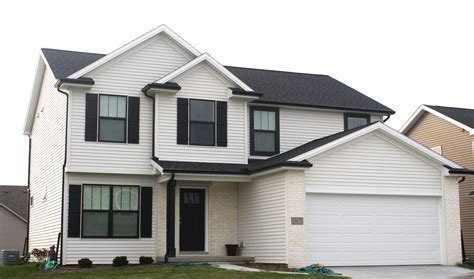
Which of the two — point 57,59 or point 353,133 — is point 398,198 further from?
point 57,59

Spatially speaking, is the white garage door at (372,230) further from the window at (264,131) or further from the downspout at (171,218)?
the downspout at (171,218)

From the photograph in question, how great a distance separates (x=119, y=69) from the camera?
25.6 m

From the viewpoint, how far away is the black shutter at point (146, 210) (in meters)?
25.2

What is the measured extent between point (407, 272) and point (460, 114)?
43.9ft

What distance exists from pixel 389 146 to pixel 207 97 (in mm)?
6721

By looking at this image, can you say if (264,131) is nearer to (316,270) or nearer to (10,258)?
(316,270)

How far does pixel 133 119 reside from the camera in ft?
83.7

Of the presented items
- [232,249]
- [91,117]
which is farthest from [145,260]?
[91,117]

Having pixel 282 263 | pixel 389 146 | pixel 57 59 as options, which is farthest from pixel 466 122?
pixel 57 59

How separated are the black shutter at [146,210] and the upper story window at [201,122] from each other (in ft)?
6.92

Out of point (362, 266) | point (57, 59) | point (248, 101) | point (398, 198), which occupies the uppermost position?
point (57, 59)

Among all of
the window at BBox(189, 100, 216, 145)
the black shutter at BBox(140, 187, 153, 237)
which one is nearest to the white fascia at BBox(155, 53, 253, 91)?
the window at BBox(189, 100, 216, 145)

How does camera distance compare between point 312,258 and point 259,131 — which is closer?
point 312,258

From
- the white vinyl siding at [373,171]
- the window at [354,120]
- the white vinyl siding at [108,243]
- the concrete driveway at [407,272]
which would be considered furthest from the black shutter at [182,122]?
the window at [354,120]
